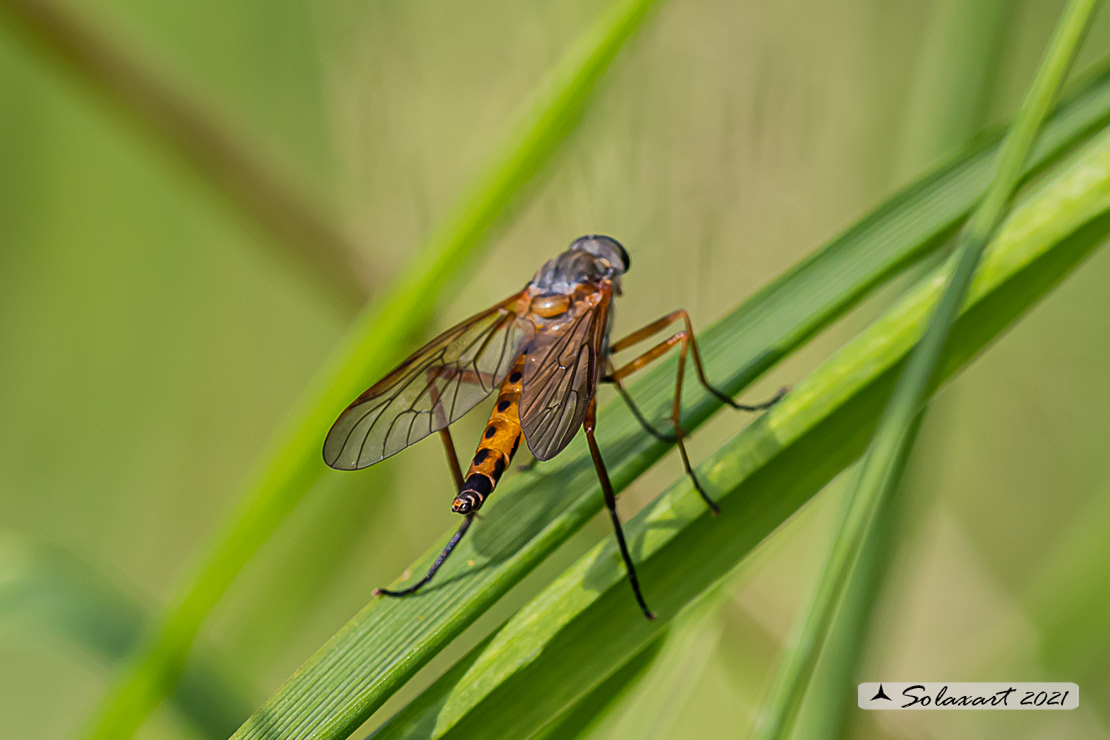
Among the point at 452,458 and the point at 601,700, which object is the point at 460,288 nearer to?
the point at 452,458

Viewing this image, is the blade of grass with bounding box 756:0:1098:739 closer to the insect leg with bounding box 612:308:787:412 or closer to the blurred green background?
the insect leg with bounding box 612:308:787:412

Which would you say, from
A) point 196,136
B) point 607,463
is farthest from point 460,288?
point 607,463

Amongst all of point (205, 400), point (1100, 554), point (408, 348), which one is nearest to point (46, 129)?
point (205, 400)

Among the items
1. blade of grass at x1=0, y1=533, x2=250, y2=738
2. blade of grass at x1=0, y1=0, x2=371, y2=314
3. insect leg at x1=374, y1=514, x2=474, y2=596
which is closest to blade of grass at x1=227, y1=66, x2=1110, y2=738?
insect leg at x1=374, y1=514, x2=474, y2=596

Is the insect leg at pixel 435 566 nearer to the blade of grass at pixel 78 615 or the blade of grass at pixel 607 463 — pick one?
the blade of grass at pixel 607 463

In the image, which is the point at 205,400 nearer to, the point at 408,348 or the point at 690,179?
the point at 408,348

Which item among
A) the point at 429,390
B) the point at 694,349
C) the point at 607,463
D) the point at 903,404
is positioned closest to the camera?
the point at 903,404
